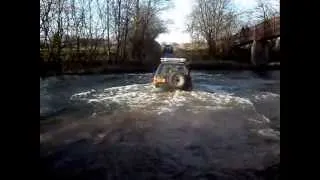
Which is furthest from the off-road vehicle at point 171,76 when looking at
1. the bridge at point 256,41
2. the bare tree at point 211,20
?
the bridge at point 256,41

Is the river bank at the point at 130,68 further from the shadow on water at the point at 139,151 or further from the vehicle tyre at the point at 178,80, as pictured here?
the shadow on water at the point at 139,151

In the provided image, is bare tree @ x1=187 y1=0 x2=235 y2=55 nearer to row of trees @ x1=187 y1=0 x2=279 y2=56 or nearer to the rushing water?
row of trees @ x1=187 y1=0 x2=279 y2=56

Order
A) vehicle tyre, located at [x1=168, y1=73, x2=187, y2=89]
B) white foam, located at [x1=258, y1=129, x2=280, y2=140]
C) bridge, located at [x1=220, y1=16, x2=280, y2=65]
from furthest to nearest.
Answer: vehicle tyre, located at [x1=168, y1=73, x2=187, y2=89], bridge, located at [x1=220, y1=16, x2=280, y2=65], white foam, located at [x1=258, y1=129, x2=280, y2=140]

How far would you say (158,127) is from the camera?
742 cm

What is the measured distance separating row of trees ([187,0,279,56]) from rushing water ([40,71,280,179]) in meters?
1.01

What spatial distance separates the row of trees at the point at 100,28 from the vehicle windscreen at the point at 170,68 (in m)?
0.50

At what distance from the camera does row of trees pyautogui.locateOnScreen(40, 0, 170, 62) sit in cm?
863

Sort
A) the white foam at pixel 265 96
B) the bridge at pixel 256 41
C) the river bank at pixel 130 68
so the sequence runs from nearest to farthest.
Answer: the bridge at pixel 256 41
the river bank at pixel 130 68
the white foam at pixel 265 96

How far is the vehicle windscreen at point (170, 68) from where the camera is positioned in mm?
9023

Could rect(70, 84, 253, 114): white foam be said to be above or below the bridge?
below

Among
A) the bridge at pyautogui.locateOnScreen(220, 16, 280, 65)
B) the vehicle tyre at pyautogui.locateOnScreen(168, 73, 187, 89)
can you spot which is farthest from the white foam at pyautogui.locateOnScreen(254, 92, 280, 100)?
the vehicle tyre at pyautogui.locateOnScreen(168, 73, 187, 89)

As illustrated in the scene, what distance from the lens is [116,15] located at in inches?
378

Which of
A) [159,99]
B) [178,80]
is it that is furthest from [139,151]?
[178,80]
